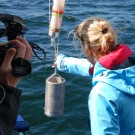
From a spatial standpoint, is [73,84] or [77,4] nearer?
[73,84]

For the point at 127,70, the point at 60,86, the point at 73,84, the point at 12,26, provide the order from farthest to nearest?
1. the point at 73,84
2. the point at 60,86
3. the point at 127,70
4. the point at 12,26

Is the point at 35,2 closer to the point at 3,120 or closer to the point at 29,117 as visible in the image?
the point at 29,117

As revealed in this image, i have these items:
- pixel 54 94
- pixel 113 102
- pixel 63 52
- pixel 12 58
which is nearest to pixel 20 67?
pixel 12 58

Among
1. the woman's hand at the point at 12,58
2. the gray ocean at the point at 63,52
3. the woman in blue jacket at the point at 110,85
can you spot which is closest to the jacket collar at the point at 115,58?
the woman in blue jacket at the point at 110,85

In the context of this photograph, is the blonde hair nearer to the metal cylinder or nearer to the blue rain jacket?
the blue rain jacket

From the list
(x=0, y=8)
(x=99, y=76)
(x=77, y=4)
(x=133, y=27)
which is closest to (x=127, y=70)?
(x=99, y=76)

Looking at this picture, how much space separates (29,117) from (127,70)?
11.6ft

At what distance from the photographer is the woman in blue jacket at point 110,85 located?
3309mm

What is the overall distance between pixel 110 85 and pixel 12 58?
4.42 feet

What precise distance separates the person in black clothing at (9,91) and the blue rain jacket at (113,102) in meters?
1.21

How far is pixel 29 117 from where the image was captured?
6.62m

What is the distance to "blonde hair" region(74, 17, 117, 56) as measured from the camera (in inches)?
138

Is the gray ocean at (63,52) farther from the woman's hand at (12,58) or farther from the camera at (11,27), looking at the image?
the woman's hand at (12,58)

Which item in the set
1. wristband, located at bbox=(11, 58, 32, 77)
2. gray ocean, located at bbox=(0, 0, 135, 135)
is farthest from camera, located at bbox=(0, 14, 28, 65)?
gray ocean, located at bbox=(0, 0, 135, 135)
